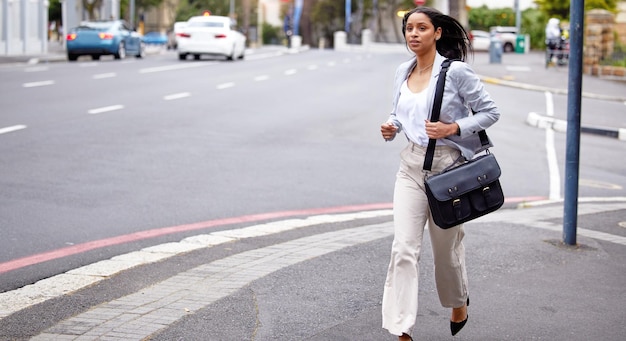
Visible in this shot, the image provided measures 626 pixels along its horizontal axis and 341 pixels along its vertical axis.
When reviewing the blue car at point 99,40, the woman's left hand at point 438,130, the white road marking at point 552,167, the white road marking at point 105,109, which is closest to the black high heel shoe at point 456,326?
the woman's left hand at point 438,130

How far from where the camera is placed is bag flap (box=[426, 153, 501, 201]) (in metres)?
4.64

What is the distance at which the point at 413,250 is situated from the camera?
4711 mm

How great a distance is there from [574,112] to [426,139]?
2.87 meters

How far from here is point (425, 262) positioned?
6887 mm

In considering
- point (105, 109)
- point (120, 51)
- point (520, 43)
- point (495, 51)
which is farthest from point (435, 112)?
point (520, 43)

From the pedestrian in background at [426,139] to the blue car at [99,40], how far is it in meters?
32.3

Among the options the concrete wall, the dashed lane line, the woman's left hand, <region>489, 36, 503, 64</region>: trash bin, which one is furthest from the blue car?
the woman's left hand

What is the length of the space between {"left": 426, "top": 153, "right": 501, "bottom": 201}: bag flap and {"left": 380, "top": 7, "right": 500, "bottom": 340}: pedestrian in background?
0.32ft

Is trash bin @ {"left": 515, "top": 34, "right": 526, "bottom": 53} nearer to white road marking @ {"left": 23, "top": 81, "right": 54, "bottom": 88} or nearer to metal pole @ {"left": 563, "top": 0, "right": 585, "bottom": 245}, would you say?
white road marking @ {"left": 23, "top": 81, "right": 54, "bottom": 88}

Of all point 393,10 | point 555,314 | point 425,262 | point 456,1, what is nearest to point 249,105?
point 425,262

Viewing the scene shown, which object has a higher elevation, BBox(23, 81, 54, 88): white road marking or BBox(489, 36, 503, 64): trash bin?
BBox(489, 36, 503, 64): trash bin

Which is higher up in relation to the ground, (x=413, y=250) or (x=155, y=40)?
(x=155, y=40)

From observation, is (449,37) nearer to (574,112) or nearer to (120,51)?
(574,112)

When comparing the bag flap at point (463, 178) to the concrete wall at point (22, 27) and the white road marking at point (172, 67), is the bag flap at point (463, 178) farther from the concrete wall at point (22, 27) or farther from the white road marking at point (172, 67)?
the concrete wall at point (22, 27)
